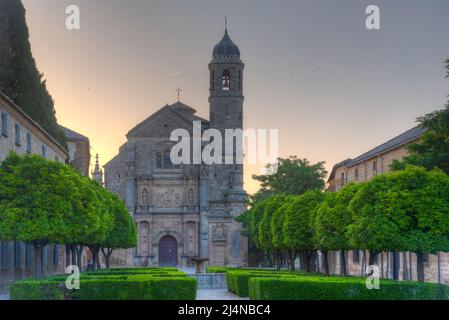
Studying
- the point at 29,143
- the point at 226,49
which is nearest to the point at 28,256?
the point at 29,143

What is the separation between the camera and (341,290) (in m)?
28.2

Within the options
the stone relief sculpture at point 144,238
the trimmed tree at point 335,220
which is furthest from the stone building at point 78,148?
the trimmed tree at point 335,220

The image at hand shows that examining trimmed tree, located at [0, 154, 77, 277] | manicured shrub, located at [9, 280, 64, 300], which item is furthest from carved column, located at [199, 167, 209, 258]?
manicured shrub, located at [9, 280, 64, 300]

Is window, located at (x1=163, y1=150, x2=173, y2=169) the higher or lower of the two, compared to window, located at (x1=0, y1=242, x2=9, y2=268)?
higher

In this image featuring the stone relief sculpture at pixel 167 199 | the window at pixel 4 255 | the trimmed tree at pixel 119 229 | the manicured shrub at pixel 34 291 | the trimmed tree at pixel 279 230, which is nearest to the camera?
the manicured shrub at pixel 34 291

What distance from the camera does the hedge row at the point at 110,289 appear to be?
28906 mm

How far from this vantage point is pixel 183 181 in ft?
293

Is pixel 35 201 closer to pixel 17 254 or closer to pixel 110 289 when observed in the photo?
pixel 110 289

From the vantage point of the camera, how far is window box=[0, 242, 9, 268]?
137 ft

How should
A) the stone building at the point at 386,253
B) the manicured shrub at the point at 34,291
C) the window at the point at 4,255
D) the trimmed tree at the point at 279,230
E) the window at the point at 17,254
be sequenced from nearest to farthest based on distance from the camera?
1. the manicured shrub at the point at 34,291
2. the window at the point at 4,255
3. the window at the point at 17,254
4. the stone building at the point at 386,253
5. the trimmed tree at the point at 279,230

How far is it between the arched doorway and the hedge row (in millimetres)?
55305

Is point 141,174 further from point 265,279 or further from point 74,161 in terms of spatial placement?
point 265,279

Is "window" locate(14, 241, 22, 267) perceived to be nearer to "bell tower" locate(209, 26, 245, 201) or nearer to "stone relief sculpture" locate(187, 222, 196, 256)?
"stone relief sculpture" locate(187, 222, 196, 256)

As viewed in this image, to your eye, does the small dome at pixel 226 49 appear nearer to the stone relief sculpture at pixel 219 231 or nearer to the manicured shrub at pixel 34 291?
the stone relief sculpture at pixel 219 231
